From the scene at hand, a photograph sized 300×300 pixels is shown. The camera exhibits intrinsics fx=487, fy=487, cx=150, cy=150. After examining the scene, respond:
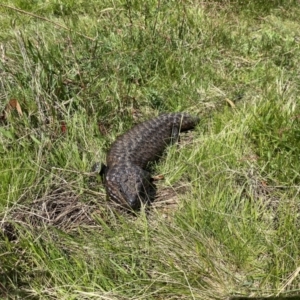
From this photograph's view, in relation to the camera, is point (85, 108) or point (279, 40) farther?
point (279, 40)

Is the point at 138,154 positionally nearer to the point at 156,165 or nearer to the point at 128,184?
the point at 156,165

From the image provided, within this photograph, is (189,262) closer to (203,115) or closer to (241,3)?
(203,115)

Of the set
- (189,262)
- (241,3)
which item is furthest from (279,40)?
(189,262)

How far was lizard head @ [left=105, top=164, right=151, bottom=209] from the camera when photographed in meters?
3.43

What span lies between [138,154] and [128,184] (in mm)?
529

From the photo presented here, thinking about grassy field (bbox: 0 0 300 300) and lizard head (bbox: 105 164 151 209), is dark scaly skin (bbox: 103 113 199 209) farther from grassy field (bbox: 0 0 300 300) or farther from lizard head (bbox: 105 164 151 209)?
grassy field (bbox: 0 0 300 300)

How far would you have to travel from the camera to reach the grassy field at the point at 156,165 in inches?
114

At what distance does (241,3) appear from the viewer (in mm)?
6840

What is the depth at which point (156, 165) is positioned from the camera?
4.06m

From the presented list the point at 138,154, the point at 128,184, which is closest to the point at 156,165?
the point at 138,154

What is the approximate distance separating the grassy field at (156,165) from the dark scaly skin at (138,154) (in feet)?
0.36

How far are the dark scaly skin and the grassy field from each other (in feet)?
0.36

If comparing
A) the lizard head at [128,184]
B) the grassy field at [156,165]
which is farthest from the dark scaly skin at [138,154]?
the grassy field at [156,165]

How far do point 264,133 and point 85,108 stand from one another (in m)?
1.53
